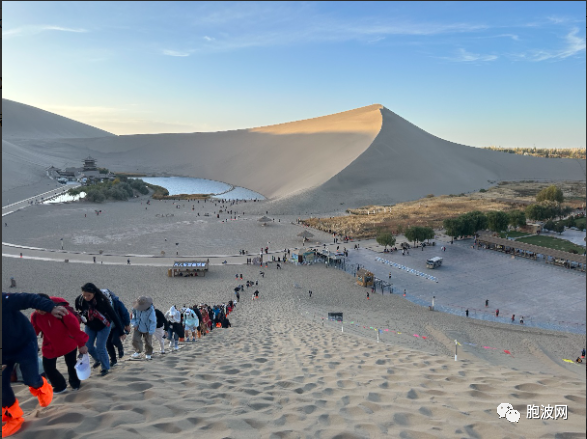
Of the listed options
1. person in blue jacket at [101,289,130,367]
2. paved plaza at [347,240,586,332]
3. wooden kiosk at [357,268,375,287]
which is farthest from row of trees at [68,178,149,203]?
person in blue jacket at [101,289,130,367]

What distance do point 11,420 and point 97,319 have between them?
1.52m

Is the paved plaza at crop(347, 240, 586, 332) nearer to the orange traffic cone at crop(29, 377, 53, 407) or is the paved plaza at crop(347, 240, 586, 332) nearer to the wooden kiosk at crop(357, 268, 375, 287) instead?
the wooden kiosk at crop(357, 268, 375, 287)

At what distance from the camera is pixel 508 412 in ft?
13.0

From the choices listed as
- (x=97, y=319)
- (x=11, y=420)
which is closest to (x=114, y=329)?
(x=97, y=319)

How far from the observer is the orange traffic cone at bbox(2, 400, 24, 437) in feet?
10.5

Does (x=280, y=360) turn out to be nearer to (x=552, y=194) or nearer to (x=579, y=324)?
(x=579, y=324)

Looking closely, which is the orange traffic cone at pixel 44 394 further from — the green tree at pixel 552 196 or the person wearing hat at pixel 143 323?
the green tree at pixel 552 196

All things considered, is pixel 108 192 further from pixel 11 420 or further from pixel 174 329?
pixel 11 420

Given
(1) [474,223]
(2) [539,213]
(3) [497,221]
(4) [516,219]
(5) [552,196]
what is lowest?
(1) [474,223]

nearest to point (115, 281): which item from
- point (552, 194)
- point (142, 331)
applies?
point (142, 331)

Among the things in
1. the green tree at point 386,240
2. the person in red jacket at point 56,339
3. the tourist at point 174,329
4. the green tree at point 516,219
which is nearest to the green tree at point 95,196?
the green tree at point 386,240

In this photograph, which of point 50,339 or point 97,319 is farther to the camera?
point 97,319

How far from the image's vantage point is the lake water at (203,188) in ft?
183

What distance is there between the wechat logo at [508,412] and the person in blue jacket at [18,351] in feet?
15.2
